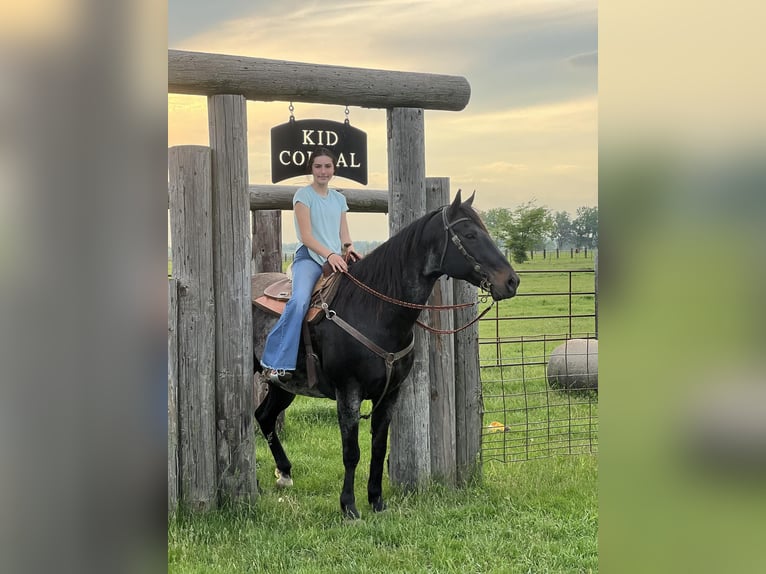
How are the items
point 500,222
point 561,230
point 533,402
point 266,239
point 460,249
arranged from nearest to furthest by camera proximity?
1. point 460,249
2. point 266,239
3. point 533,402
4. point 561,230
5. point 500,222

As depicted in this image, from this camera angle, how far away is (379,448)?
3.98 m

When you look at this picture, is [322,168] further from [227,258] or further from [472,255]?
[472,255]

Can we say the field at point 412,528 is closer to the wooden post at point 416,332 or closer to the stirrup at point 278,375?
the wooden post at point 416,332

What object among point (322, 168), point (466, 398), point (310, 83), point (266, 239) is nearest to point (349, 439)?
point (466, 398)

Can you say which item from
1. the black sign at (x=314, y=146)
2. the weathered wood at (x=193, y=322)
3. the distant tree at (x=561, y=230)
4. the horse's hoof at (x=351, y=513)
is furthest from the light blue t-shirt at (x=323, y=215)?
the distant tree at (x=561, y=230)

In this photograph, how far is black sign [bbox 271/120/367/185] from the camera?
4508mm

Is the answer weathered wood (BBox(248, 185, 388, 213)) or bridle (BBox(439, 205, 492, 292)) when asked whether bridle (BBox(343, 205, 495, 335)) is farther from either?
weathered wood (BBox(248, 185, 388, 213))

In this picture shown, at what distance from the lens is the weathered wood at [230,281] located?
3.90 meters

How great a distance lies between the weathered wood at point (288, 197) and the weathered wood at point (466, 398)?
1.73 m

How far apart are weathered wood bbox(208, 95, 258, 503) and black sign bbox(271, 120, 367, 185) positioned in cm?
61

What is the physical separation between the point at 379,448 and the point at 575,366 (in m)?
3.75

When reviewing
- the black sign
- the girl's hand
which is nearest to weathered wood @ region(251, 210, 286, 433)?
the black sign
